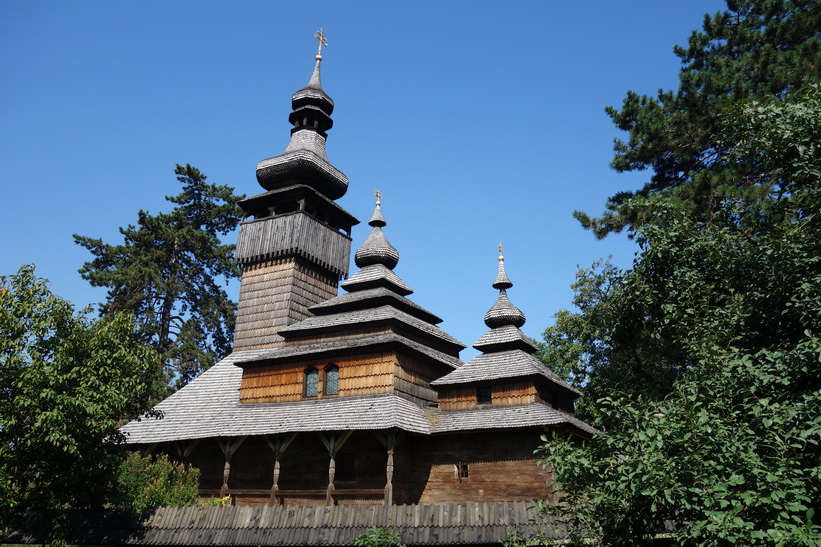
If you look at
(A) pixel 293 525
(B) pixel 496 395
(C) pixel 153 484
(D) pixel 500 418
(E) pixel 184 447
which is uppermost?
(B) pixel 496 395

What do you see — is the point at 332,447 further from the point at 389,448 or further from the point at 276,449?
the point at 276,449

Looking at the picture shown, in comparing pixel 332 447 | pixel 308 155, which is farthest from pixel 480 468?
pixel 308 155

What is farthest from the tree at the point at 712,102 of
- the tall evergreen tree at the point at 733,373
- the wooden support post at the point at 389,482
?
the wooden support post at the point at 389,482

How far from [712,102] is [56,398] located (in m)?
18.0

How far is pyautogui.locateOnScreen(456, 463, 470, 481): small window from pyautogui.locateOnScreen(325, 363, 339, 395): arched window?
16.5ft

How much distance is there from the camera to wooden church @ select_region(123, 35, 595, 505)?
19.6m

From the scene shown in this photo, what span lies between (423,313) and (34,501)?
1582 centimetres

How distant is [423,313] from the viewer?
26.7 metres

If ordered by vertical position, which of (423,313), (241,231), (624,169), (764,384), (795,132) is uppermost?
(241,231)

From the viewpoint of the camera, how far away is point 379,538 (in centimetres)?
1095

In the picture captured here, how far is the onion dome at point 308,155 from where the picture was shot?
32156mm

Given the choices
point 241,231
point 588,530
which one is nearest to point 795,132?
point 588,530

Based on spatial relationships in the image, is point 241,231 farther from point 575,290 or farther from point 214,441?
point 575,290

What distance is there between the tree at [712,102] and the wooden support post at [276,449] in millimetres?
11568
